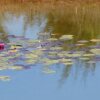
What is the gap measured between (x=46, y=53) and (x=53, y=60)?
13.8 inches

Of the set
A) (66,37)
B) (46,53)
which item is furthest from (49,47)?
(66,37)

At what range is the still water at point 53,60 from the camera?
4074 millimetres

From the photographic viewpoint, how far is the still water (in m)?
4.07

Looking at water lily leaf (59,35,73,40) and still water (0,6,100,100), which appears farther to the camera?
water lily leaf (59,35,73,40)

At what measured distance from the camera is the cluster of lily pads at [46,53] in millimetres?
4781

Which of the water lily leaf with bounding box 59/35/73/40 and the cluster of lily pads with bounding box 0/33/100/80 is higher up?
the water lily leaf with bounding box 59/35/73/40

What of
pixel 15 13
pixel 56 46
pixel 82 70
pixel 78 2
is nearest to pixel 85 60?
pixel 82 70

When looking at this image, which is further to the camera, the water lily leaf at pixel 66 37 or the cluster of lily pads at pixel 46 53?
the water lily leaf at pixel 66 37

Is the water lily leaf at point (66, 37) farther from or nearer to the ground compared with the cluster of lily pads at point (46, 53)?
farther from the ground

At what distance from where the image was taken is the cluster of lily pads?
478cm

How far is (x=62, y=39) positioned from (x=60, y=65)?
4.80 feet

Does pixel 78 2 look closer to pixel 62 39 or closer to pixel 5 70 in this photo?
pixel 62 39

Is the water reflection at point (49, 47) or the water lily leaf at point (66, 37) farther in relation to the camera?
the water lily leaf at point (66, 37)

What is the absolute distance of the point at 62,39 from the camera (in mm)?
6176
